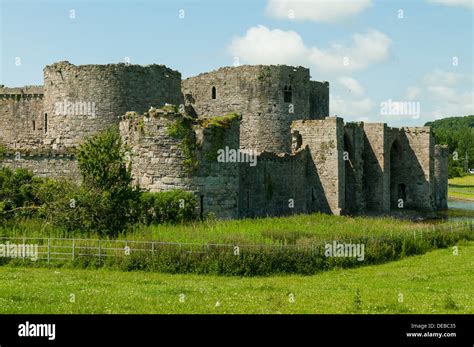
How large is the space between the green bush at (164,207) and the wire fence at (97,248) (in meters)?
3.58

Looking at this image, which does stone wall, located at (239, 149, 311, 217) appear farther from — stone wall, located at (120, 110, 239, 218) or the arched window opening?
the arched window opening

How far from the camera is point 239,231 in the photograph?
25.6 m

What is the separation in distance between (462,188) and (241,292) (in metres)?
80.2

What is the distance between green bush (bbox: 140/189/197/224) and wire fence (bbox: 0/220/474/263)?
358 cm

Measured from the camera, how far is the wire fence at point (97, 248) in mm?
22859

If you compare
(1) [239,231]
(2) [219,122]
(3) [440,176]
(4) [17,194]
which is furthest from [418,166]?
(4) [17,194]

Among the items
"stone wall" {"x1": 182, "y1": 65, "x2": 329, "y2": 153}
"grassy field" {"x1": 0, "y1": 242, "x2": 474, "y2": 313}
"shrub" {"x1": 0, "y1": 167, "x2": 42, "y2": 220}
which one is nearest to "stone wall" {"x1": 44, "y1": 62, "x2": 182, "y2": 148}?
"shrub" {"x1": 0, "y1": 167, "x2": 42, "y2": 220}

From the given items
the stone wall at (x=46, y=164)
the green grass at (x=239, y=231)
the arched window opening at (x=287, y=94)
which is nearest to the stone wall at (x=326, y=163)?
the arched window opening at (x=287, y=94)

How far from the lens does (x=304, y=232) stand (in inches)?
1055

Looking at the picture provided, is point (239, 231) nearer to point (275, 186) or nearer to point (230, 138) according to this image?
point (230, 138)

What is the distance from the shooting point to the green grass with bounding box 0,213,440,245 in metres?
24.1
